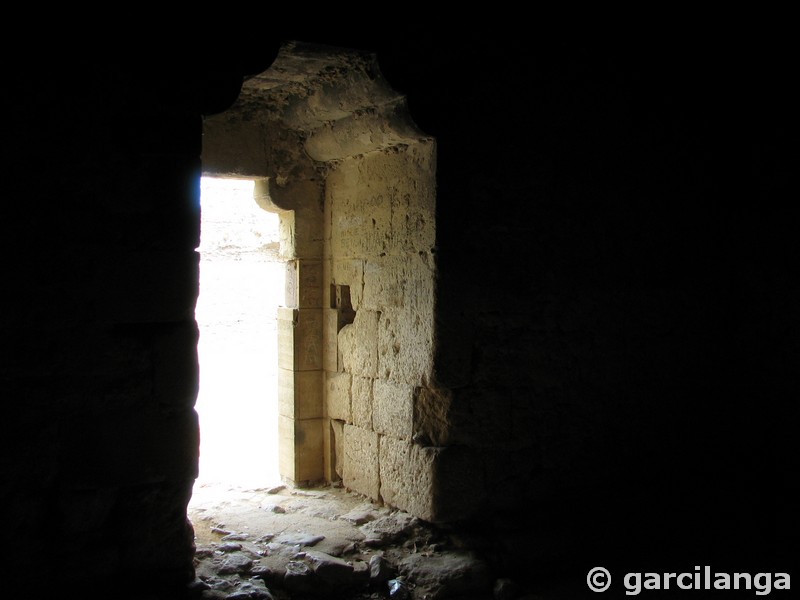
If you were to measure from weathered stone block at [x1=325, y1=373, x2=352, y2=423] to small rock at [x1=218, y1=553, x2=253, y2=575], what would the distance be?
1220 mm

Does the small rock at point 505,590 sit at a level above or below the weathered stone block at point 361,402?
below

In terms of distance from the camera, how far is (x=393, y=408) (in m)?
4.14

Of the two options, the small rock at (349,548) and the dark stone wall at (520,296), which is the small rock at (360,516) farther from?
the dark stone wall at (520,296)

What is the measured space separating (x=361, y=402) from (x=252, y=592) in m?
1.42

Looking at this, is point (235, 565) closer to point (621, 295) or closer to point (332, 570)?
point (332, 570)

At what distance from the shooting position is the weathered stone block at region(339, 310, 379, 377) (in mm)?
4352

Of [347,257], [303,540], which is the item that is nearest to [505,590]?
[303,540]

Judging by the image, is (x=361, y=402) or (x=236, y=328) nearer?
(x=361, y=402)

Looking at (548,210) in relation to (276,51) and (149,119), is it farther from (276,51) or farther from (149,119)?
(149,119)

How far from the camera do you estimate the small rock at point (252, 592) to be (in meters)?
3.26

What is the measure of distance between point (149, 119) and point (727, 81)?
3.28 m

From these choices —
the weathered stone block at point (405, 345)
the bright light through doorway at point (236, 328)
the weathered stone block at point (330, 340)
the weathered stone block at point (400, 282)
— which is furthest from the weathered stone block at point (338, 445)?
the bright light through doorway at point (236, 328)

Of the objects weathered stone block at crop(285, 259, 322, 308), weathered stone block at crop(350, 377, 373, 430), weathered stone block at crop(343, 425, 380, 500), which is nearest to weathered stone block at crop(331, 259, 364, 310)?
weathered stone block at crop(285, 259, 322, 308)

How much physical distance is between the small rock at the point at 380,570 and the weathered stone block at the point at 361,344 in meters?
1.05
